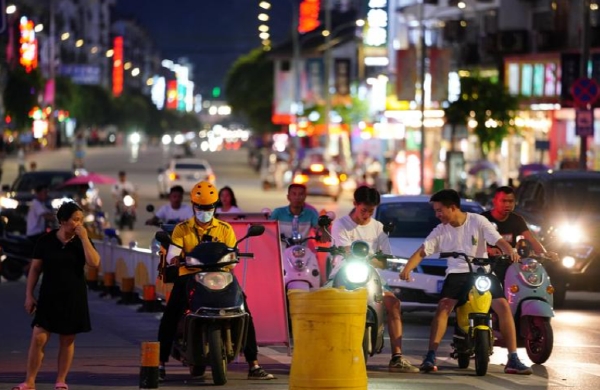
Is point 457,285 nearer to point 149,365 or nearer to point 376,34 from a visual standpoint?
point 149,365

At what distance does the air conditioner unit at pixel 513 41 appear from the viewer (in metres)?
62.8

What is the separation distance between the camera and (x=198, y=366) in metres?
12.7

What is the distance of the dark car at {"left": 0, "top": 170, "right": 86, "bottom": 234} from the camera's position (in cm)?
3309

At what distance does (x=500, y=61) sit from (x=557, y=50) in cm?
542

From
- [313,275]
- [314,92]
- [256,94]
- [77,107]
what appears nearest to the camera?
[313,275]

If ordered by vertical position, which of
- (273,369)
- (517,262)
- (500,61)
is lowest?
(273,369)

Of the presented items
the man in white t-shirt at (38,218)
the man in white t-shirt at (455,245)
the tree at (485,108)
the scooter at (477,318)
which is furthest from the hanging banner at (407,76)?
the scooter at (477,318)

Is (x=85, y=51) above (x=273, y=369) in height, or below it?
above

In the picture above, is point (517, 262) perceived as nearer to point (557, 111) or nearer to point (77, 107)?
point (557, 111)

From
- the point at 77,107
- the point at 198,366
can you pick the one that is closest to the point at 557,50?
the point at 198,366

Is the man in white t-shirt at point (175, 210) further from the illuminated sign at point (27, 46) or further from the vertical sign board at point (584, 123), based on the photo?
the illuminated sign at point (27, 46)

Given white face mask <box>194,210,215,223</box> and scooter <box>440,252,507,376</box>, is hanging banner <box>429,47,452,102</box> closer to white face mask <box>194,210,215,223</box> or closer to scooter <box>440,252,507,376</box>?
scooter <box>440,252,507,376</box>

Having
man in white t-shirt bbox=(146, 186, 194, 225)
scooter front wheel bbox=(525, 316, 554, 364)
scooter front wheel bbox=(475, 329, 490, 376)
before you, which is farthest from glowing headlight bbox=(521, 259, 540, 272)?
man in white t-shirt bbox=(146, 186, 194, 225)

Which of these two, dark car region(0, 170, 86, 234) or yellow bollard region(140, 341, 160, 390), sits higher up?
dark car region(0, 170, 86, 234)
